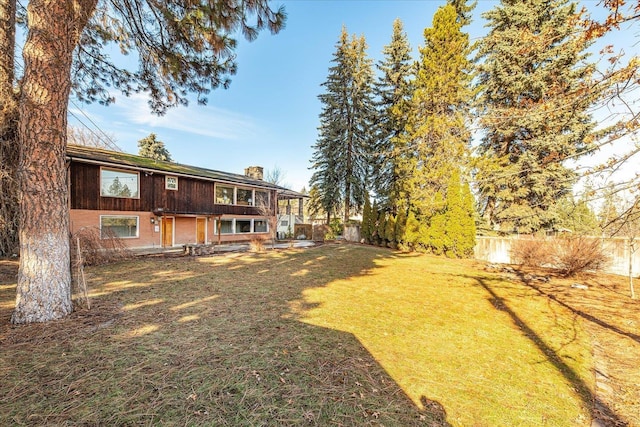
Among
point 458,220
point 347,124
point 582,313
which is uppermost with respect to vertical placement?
point 347,124

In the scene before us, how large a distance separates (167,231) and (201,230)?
7.08ft

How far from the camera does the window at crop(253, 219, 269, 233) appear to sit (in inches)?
811

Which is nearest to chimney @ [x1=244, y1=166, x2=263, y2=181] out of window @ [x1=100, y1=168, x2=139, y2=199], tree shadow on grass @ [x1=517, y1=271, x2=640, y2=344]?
window @ [x1=100, y1=168, x2=139, y2=199]

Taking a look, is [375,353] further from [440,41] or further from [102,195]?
[440,41]

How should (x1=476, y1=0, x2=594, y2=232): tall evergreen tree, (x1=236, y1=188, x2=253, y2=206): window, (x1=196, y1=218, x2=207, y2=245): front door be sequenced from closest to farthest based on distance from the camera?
(x1=476, y1=0, x2=594, y2=232): tall evergreen tree
(x1=196, y1=218, x2=207, y2=245): front door
(x1=236, y1=188, x2=253, y2=206): window

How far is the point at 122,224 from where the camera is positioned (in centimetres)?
1336

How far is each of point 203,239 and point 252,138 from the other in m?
14.4

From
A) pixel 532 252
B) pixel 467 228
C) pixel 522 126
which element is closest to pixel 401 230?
pixel 467 228

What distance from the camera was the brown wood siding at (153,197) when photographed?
11852mm

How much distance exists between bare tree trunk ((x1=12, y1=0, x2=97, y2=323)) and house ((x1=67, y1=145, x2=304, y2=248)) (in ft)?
25.3

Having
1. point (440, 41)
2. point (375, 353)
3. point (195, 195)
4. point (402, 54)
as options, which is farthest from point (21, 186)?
point (402, 54)

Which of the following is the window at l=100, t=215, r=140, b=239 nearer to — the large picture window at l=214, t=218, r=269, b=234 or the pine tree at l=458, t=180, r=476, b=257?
the large picture window at l=214, t=218, r=269, b=234

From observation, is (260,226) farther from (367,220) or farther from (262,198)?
(367,220)

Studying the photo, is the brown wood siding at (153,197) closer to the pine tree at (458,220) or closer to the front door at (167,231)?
the front door at (167,231)
